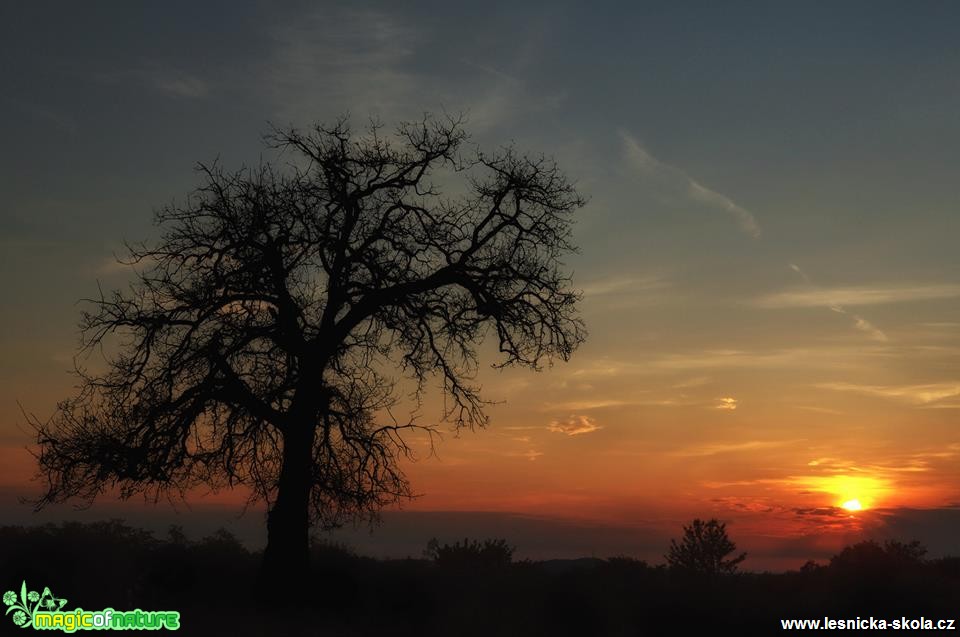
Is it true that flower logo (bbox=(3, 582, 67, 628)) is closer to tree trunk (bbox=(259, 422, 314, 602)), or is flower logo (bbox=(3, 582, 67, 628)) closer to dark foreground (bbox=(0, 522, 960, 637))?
dark foreground (bbox=(0, 522, 960, 637))

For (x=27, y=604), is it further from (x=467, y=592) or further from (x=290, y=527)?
(x=467, y=592)

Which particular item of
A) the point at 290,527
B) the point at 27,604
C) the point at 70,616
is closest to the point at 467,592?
the point at 290,527

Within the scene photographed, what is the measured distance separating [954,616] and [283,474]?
13.3m

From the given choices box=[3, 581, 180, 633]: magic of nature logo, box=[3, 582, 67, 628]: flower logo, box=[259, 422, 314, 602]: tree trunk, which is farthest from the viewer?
box=[259, 422, 314, 602]: tree trunk

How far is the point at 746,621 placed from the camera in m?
18.7

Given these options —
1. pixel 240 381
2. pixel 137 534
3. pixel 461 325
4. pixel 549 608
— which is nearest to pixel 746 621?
pixel 549 608

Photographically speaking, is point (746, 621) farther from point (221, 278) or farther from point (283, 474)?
point (221, 278)

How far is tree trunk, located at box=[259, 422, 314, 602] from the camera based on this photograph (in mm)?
19703

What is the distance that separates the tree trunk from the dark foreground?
0.26 m

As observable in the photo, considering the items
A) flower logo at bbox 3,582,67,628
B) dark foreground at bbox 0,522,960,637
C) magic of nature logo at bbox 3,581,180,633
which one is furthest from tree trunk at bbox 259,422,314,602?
flower logo at bbox 3,582,67,628

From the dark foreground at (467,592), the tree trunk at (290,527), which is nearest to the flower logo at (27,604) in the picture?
the dark foreground at (467,592)

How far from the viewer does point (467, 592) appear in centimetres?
2078

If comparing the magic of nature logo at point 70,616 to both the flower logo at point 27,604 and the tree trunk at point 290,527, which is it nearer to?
the flower logo at point 27,604

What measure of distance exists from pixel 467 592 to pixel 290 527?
4.02 meters
